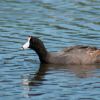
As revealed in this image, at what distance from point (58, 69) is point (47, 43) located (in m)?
2.56

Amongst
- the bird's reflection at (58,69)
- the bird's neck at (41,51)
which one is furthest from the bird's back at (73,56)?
the bird's reflection at (58,69)

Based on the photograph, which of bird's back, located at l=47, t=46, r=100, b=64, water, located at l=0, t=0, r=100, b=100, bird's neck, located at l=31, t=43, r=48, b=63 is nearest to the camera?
water, located at l=0, t=0, r=100, b=100

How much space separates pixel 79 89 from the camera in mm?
17016

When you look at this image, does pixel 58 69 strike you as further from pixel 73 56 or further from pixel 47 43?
pixel 47 43

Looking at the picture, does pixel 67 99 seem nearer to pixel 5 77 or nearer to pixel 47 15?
pixel 5 77

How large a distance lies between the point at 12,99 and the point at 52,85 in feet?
5.88

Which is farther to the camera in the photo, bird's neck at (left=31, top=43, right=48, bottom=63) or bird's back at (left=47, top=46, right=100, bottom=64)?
bird's neck at (left=31, top=43, right=48, bottom=63)

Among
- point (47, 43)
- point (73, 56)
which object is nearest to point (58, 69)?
point (73, 56)

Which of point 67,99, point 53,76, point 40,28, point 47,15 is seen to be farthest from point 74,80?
point 47,15

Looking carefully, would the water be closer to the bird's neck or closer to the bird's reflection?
the bird's reflection

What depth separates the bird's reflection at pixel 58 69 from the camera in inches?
719

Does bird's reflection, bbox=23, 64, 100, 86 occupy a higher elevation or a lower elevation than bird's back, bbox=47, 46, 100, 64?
lower

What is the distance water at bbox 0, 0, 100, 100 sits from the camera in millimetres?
16906

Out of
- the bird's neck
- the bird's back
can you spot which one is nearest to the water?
the bird's neck
